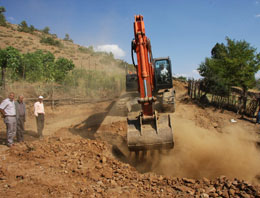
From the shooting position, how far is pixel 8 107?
611cm

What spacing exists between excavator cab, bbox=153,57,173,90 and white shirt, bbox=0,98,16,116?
5326 mm

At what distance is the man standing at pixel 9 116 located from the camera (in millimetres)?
6016

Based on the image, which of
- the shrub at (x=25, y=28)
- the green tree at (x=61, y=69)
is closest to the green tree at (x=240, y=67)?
the green tree at (x=61, y=69)

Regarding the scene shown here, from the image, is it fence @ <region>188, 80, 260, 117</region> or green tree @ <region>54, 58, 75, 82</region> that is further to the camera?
green tree @ <region>54, 58, 75, 82</region>

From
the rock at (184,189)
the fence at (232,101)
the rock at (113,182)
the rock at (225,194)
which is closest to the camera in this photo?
the rock at (225,194)

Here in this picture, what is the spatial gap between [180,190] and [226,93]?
10072 millimetres

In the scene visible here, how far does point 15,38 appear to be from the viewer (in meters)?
34.6

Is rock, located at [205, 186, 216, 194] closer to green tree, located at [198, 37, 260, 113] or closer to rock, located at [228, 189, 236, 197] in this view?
rock, located at [228, 189, 236, 197]

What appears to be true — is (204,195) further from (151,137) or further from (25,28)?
(25,28)

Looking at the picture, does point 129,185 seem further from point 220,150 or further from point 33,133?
point 33,133

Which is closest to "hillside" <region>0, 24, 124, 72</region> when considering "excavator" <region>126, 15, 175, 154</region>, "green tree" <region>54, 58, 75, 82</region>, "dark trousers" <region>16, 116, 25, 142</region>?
"green tree" <region>54, 58, 75, 82</region>

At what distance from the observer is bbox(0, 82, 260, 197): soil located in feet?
11.7

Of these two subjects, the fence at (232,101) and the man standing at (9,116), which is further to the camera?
the fence at (232,101)

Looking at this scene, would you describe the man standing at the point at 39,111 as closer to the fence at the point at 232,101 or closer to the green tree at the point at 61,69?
the fence at the point at 232,101
